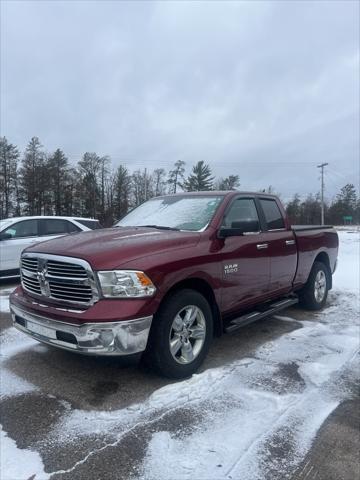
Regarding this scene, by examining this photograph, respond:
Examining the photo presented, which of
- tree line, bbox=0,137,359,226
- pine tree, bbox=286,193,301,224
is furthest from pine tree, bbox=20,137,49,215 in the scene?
pine tree, bbox=286,193,301,224

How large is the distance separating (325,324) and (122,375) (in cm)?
326

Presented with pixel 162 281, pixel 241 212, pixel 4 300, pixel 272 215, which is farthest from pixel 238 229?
pixel 4 300

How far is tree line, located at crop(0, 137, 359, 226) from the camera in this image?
57844 millimetres

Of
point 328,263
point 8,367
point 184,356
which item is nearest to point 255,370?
point 184,356

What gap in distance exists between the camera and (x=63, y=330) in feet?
11.2

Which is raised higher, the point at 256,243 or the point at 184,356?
the point at 256,243

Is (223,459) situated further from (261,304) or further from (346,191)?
(346,191)

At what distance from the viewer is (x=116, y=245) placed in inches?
144

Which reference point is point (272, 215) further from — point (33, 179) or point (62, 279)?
point (33, 179)

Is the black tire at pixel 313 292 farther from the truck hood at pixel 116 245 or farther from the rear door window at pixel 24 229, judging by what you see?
the rear door window at pixel 24 229

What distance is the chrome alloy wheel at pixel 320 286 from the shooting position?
647cm

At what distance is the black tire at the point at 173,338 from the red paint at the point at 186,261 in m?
0.14

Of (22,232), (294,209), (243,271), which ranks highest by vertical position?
(294,209)

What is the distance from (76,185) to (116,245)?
6223 cm
